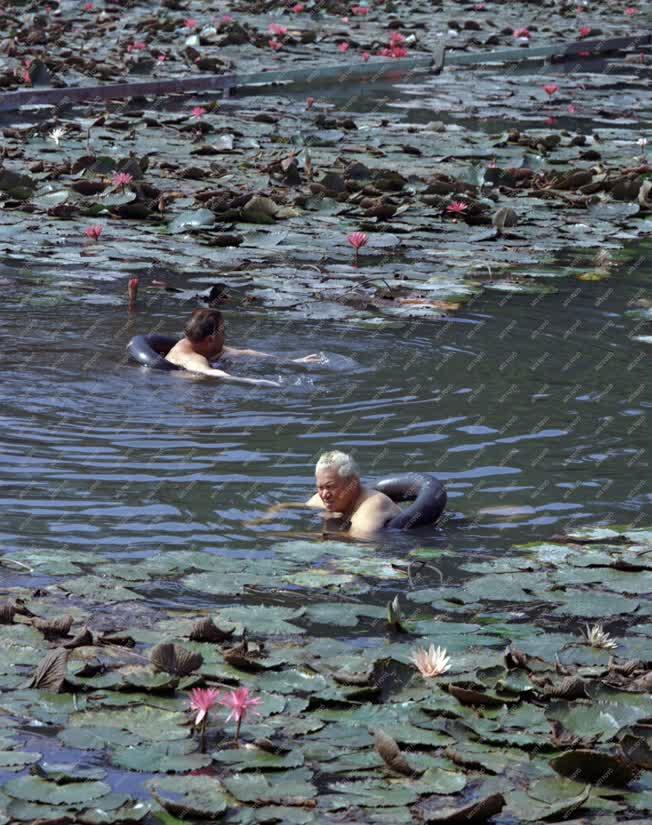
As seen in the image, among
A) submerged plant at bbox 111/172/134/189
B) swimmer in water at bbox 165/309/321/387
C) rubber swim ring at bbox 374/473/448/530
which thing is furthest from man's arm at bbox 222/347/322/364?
submerged plant at bbox 111/172/134/189

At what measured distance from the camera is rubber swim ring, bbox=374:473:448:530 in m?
6.68

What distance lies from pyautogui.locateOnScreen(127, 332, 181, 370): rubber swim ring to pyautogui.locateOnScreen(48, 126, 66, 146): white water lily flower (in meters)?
5.84

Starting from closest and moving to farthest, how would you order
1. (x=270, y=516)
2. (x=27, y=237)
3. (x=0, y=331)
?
1. (x=270, y=516)
2. (x=0, y=331)
3. (x=27, y=237)

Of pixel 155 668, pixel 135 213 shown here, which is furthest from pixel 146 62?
pixel 155 668

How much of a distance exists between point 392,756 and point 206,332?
17.7ft

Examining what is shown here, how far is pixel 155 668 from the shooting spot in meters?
4.66

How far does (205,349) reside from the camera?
9320 millimetres

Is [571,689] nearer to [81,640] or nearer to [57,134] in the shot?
[81,640]

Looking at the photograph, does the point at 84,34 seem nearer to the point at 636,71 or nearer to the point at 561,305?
the point at 636,71

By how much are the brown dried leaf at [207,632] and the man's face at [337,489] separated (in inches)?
73.7

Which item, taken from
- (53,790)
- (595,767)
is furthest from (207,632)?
(595,767)

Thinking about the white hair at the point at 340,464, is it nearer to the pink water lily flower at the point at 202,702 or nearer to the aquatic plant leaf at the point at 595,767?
the pink water lily flower at the point at 202,702

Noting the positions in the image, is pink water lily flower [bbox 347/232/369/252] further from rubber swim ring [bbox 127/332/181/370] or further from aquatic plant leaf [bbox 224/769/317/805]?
aquatic plant leaf [bbox 224/769/317/805]

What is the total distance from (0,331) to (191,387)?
5.05ft
